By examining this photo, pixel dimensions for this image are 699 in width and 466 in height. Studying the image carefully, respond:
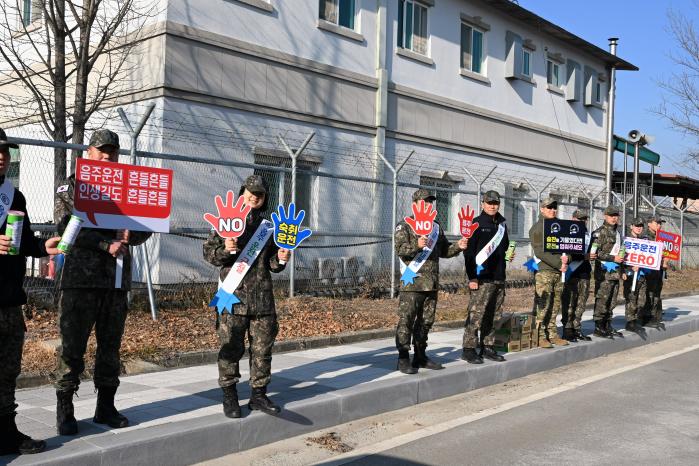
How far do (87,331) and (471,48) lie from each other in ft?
57.5

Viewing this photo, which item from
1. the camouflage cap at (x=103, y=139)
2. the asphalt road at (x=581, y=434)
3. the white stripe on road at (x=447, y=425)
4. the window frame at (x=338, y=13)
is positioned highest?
the window frame at (x=338, y=13)

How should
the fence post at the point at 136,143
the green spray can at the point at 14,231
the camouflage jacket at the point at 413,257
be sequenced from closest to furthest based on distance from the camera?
the green spray can at the point at 14,231, the camouflage jacket at the point at 413,257, the fence post at the point at 136,143

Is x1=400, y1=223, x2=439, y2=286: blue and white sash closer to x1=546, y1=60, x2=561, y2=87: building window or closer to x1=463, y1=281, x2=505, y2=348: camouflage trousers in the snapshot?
x1=463, y1=281, x2=505, y2=348: camouflage trousers

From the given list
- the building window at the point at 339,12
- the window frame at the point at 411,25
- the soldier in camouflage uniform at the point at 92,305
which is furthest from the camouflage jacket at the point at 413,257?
the window frame at the point at 411,25

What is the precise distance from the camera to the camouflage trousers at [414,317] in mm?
7320

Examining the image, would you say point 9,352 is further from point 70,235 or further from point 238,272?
point 238,272

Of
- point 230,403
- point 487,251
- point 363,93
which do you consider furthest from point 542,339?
point 363,93

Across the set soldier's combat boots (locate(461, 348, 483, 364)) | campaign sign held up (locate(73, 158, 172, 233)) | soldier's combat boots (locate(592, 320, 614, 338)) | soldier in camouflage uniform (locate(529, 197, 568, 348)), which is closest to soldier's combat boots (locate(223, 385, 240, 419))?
campaign sign held up (locate(73, 158, 172, 233))

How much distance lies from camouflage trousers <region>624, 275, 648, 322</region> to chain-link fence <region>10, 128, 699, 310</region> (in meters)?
4.28

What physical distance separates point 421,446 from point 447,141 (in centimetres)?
1441

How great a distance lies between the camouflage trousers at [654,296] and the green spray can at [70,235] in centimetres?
1003

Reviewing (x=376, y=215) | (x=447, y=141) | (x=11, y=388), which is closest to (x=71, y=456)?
(x=11, y=388)

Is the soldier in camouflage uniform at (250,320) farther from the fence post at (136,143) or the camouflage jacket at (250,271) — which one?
the fence post at (136,143)

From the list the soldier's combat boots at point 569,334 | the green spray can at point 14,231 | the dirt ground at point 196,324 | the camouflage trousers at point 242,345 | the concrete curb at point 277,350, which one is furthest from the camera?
the soldier's combat boots at point 569,334
